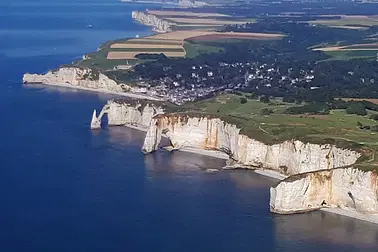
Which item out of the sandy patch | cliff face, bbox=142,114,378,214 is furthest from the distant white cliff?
the sandy patch

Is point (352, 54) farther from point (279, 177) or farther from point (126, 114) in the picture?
point (279, 177)

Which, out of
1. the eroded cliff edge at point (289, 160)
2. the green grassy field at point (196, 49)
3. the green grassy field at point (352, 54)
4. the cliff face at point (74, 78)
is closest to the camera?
the eroded cliff edge at point (289, 160)

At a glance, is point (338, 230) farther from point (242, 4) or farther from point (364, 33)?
point (242, 4)

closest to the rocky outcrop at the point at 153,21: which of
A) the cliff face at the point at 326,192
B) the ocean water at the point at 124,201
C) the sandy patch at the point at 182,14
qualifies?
the sandy patch at the point at 182,14

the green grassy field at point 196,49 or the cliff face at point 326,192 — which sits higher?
the green grassy field at point 196,49

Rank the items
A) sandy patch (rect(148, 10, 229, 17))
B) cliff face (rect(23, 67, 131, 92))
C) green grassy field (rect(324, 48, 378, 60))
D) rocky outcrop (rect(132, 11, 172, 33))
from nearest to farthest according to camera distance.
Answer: cliff face (rect(23, 67, 131, 92)), green grassy field (rect(324, 48, 378, 60)), rocky outcrop (rect(132, 11, 172, 33)), sandy patch (rect(148, 10, 229, 17))

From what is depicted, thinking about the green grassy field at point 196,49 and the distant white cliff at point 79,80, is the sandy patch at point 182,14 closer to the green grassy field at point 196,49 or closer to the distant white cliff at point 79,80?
the green grassy field at point 196,49

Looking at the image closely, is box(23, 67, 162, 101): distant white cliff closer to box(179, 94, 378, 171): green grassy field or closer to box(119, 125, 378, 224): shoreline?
box(119, 125, 378, 224): shoreline
